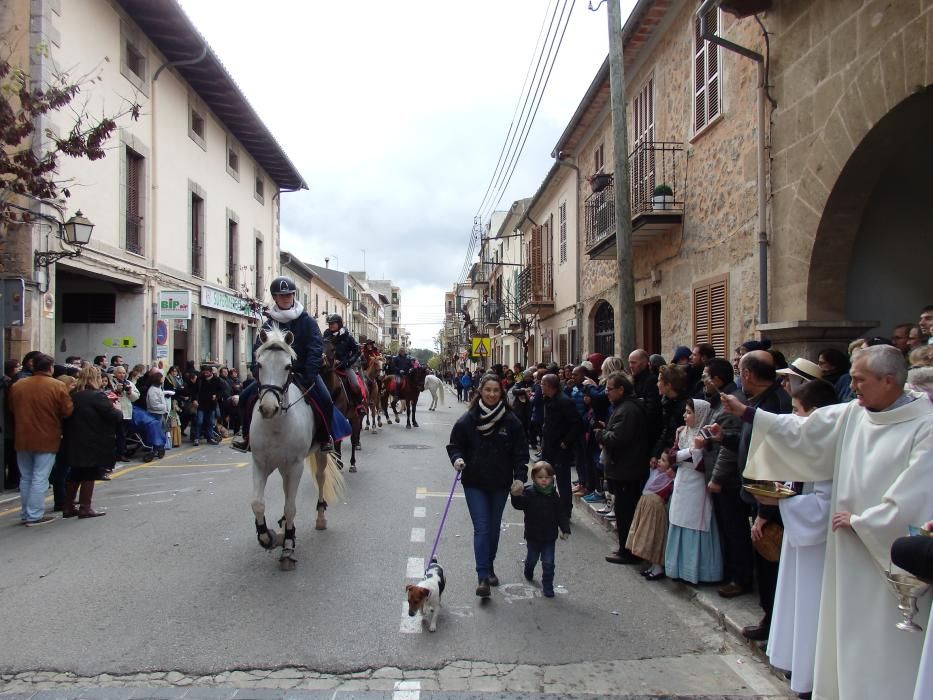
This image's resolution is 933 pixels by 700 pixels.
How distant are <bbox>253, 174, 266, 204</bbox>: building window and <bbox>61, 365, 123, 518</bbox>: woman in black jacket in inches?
838

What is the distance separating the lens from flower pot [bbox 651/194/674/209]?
12.3m

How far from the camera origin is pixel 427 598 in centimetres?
468

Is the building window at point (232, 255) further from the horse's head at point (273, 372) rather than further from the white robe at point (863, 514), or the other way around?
the white robe at point (863, 514)

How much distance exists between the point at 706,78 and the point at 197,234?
662 inches

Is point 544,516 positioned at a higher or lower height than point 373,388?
lower

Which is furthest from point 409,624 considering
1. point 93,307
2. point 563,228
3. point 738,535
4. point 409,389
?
point 563,228

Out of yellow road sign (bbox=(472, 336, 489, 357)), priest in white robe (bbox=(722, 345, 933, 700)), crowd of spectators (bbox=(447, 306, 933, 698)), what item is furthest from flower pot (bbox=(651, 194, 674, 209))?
yellow road sign (bbox=(472, 336, 489, 357))

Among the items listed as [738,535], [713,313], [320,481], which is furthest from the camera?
[713,313]

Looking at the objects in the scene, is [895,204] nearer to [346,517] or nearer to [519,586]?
[519,586]

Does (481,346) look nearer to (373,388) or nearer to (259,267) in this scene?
(259,267)

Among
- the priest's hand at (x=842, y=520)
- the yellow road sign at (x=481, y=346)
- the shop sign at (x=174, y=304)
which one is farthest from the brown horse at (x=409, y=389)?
the priest's hand at (x=842, y=520)

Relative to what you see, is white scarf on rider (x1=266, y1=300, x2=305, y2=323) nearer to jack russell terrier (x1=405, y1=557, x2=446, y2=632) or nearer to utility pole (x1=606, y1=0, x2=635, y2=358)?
jack russell terrier (x1=405, y1=557, x2=446, y2=632)

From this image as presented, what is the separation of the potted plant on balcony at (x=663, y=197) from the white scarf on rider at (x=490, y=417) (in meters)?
7.90

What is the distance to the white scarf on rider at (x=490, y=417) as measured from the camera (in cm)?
562
